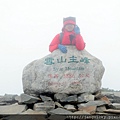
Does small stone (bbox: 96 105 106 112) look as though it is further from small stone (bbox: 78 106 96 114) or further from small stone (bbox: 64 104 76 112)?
small stone (bbox: 64 104 76 112)

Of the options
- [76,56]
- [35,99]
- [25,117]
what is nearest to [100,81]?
[76,56]

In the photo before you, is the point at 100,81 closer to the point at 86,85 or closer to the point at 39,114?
the point at 86,85

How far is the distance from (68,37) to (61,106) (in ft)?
7.44

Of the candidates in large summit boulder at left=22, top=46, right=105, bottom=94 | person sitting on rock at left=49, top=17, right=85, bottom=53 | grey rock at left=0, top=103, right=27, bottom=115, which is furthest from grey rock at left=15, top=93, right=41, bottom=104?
person sitting on rock at left=49, top=17, right=85, bottom=53

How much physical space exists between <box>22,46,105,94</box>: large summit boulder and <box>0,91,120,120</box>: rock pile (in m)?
0.22

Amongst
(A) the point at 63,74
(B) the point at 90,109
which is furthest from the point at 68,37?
(B) the point at 90,109

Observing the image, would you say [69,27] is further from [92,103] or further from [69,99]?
[92,103]

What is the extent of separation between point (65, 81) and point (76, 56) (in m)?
0.86

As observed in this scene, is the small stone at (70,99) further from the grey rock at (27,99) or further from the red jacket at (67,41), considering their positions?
the red jacket at (67,41)

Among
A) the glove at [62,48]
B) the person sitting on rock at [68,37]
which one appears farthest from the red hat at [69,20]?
the glove at [62,48]

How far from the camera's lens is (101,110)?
6898mm

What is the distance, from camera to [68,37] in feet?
27.1

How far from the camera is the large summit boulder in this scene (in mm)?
7582

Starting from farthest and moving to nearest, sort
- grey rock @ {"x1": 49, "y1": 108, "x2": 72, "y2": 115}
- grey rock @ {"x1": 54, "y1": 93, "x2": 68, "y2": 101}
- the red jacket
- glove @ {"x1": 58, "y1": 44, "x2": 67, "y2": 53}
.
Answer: the red jacket < glove @ {"x1": 58, "y1": 44, "x2": 67, "y2": 53} < grey rock @ {"x1": 54, "y1": 93, "x2": 68, "y2": 101} < grey rock @ {"x1": 49, "y1": 108, "x2": 72, "y2": 115}
